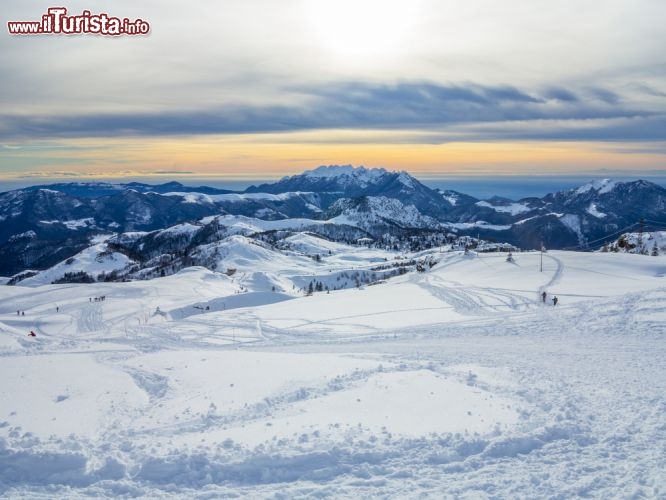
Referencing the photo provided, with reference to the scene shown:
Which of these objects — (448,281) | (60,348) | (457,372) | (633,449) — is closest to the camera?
(633,449)

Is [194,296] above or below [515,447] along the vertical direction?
below

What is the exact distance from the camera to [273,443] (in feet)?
42.6

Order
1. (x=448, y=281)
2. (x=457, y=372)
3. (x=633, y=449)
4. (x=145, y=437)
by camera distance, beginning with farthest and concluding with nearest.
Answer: (x=448, y=281), (x=457, y=372), (x=145, y=437), (x=633, y=449)

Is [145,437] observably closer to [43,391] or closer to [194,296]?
[43,391]

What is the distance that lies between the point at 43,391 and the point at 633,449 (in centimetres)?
1859

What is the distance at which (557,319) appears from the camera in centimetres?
3170

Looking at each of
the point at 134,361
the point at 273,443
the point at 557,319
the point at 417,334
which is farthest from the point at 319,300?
the point at 273,443

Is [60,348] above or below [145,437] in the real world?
below

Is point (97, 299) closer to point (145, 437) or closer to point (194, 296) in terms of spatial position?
point (194, 296)

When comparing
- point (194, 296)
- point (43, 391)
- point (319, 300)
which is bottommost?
point (194, 296)

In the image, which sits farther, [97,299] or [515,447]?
[97,299]

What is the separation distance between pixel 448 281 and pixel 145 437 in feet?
175

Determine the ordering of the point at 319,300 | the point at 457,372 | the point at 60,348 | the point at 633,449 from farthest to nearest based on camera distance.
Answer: the point at 319,300 → the point at 60,348 → the point at 457,372 → the point at 633,449

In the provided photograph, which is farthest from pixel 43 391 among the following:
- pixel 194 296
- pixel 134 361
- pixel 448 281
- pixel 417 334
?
pixel 194 296
